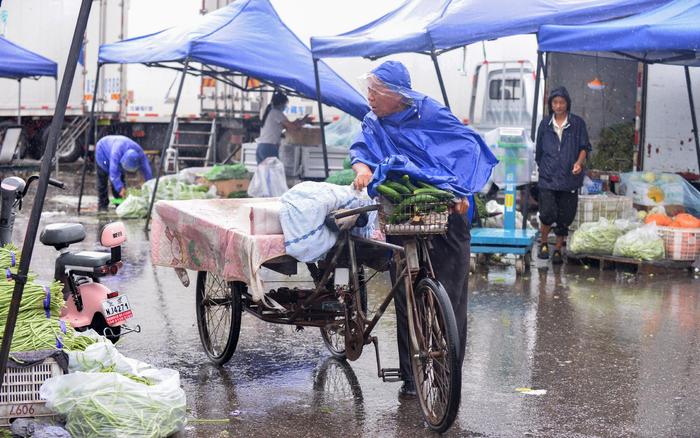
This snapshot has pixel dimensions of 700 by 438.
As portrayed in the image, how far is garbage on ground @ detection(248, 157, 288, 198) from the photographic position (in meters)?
16.8

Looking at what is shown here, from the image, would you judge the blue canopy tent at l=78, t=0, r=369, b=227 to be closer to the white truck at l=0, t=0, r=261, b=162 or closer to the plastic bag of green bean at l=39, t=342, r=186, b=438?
the white truck at l=0, t=0, r=261, b=162

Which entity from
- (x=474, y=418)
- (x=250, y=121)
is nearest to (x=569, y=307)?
(x=474, y=418)

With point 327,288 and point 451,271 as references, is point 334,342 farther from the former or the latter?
point 451,271

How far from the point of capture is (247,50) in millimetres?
14953

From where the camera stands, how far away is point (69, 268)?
6648mm

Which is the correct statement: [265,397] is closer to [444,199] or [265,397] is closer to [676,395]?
[444,199]

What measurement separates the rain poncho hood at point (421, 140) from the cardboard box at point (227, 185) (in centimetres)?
1167

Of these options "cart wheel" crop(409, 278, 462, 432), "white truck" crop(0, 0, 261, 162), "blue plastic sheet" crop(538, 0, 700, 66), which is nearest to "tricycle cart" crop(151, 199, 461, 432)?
"cart wheel" crop(409, 278, 462, 432)

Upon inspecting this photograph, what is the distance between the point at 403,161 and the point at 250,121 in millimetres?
18310

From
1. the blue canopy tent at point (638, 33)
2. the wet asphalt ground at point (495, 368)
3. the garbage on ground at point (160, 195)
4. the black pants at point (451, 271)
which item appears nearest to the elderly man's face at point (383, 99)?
the black pants at point (451, 271)

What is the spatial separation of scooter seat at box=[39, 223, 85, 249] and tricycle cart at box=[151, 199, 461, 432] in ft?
2.39

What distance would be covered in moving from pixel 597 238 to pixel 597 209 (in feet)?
3.17

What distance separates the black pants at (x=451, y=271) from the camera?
605cm

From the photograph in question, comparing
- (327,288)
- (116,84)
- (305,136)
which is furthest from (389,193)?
(116,84)
